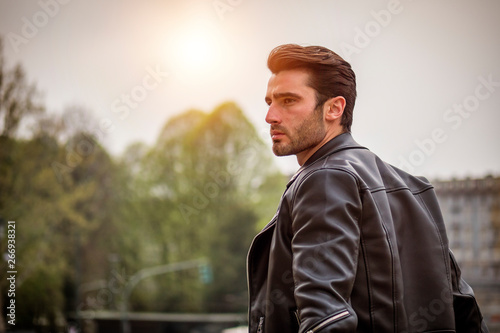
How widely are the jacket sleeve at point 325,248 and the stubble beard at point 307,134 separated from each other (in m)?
0.21

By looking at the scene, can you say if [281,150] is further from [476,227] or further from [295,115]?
[476,227]

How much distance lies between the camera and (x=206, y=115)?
33281 mm

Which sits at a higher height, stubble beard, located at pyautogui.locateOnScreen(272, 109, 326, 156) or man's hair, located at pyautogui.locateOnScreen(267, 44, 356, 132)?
man's hair, located at pyautogui.locateOnScreen(267, 44, 356, 132)

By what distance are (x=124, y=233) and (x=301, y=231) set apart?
106 ft

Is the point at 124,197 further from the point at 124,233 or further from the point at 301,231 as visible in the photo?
the point at 301,231

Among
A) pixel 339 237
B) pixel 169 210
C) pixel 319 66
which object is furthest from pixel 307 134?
pixel 169 210

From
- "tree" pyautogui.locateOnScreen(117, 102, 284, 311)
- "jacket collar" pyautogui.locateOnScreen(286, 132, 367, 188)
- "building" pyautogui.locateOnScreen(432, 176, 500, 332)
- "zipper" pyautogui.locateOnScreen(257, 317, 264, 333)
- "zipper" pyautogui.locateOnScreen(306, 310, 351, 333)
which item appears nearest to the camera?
"zipper" pyautogui.locateOnScreen(306, 310, 351, 333)

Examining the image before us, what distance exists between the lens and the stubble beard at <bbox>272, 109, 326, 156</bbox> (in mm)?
1784

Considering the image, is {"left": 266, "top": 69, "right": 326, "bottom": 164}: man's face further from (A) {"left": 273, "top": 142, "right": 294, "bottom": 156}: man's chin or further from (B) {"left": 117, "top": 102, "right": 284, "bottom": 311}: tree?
(B) {"left": 117, "top": 102, "right": 284, "bottom": 311}: tree

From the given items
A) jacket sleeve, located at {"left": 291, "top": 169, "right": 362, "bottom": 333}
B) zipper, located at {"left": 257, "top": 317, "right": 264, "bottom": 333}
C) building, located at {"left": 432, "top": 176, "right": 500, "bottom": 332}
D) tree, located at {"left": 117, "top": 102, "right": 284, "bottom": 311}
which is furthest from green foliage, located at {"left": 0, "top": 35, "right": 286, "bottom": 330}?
jacket sleeve, located at {"left": 291, "top": 169, "right": 362, "bottom": 333}

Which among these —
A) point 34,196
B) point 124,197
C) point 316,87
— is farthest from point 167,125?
point 316,87

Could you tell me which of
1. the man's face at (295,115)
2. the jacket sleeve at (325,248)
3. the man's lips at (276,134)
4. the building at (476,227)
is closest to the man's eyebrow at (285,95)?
the man's face at (295,115)

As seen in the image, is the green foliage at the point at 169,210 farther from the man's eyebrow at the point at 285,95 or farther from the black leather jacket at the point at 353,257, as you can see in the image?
the black leather jacket at the point at 353,257

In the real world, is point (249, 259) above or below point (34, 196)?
below
